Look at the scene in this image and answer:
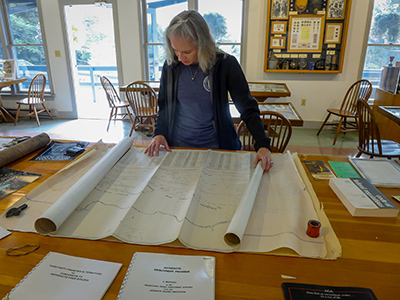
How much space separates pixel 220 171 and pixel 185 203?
284mm

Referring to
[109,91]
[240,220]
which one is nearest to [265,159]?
[240,220]

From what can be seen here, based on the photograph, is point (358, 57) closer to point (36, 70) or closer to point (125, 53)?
point (125, 53)

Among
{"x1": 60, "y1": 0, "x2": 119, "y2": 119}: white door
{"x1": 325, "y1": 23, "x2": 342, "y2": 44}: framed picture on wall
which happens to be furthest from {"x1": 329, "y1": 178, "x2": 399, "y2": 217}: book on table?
{"x1": 60, "y1": 0, "x2": 119, "y2": 119}: white door

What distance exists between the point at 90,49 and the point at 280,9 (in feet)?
11.9

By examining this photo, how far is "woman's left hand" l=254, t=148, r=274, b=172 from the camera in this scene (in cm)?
117

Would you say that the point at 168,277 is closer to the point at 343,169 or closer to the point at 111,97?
the point at 343,169

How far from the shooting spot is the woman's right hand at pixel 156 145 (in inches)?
53.4

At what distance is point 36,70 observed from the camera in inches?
209

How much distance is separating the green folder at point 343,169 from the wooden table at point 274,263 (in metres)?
0.30

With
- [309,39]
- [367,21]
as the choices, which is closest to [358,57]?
[367,21]

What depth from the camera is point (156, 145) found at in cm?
138

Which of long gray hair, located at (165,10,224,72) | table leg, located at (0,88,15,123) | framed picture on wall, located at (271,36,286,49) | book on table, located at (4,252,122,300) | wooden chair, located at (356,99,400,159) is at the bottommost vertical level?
table leg, located at (0,88,15,123)

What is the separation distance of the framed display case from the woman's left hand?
3.61 metres

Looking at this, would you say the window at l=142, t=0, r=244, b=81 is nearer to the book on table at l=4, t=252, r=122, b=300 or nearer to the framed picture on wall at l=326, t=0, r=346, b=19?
the framed picture on wall at l=326, t=0, r=346, b=19
